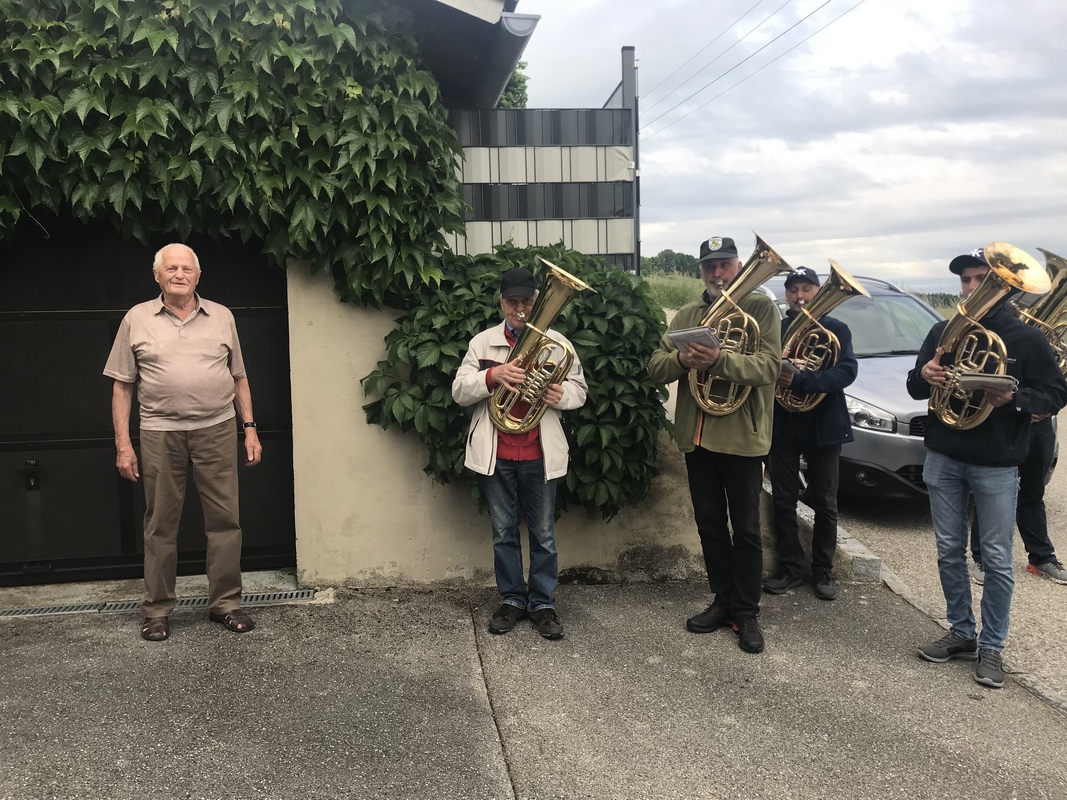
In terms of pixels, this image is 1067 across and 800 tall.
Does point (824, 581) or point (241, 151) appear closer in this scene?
point (241, 151)

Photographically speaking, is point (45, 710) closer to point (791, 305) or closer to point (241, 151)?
point (241, 151)

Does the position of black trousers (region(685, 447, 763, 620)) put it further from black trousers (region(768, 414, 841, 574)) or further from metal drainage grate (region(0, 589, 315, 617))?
metal drainage grate (region(0, 589, 315, 617))

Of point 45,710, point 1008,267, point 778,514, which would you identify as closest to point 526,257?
point 778,514

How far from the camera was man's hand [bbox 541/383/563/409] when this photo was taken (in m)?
4.68

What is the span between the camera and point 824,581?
18.2 ft

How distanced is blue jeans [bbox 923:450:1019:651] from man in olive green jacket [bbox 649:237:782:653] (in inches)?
35.4

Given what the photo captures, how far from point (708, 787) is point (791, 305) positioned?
3244mm

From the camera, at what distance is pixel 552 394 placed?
4684 millimetres

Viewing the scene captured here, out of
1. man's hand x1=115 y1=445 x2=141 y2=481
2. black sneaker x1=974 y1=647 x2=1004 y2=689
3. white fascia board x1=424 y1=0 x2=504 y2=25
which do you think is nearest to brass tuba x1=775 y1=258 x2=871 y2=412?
black sneaker x1=974 y1=647 x2=1004 y2=689

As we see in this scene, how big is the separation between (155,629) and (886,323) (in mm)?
6886

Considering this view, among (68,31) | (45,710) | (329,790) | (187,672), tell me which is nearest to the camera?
(329,790)

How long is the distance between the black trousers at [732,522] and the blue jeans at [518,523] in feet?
2.70

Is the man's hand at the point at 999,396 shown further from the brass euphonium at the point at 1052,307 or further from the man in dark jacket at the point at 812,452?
the brass euphonium at the point at 1052,307

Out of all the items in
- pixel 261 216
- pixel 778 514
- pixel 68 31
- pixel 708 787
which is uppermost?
pixel 68 31
